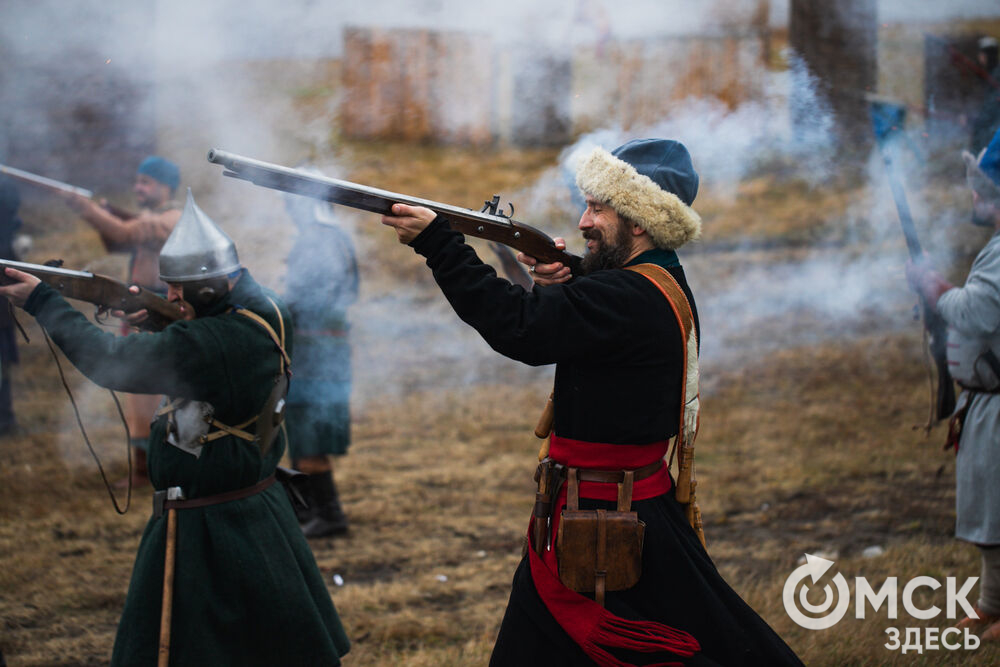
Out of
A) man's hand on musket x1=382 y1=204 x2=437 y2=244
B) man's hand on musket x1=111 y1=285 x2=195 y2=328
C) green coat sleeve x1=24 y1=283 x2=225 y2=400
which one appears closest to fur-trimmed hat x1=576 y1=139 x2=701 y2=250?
man's hand on musket x1=382 y1=204 x2=437 y2=244

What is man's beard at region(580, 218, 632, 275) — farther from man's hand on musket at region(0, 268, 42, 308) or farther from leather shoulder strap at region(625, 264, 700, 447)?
man's hand on musket at region(0, 268, 42, 308)

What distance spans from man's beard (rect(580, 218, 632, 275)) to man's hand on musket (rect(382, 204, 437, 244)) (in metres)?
0.61

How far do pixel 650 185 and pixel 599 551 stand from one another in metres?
1.14

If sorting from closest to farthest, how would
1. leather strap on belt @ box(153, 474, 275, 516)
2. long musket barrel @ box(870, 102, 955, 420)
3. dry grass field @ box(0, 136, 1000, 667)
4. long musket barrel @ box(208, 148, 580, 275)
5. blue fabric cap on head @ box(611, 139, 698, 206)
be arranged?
1. long musket barrel @ box(208, 148, 580, 275)
2. blue fabric cap on head @ box(611, 139, 698, 206)
3. leather strap on belt @ box(153, 474, 275, 516)
4. dry grass field @ box(0, 136, 1000, 667)
5. long musket barrel @ box(870, 102, 955, 420)

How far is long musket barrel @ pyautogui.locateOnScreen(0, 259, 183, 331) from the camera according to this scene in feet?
10.8

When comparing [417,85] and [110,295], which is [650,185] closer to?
[110,295]

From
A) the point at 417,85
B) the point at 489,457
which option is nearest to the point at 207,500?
the point at 489,457

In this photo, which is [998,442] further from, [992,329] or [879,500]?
[879,500]

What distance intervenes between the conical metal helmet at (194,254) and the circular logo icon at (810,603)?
3.22 m

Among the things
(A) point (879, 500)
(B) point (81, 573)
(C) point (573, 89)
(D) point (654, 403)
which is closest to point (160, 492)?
(D) point (654, 403)

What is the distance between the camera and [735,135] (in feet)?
29.0

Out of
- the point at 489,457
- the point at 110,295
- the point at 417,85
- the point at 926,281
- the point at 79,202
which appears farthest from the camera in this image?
the point at 417,85

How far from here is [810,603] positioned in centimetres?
462

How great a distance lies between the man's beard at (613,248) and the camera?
9.40ft
